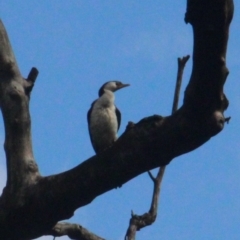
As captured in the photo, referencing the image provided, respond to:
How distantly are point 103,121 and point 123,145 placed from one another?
430 centimetres

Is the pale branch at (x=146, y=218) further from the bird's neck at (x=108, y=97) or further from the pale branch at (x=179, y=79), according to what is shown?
the bird's neck at (x=108, y=97)

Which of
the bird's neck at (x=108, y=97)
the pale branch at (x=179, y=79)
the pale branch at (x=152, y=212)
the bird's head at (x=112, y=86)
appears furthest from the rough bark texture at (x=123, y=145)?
the bird's head at (x=112, y=86)

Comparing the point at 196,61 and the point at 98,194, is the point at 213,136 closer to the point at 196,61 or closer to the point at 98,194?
the point at 196,61

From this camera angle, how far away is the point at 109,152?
10.3 feet

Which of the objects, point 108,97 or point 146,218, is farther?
point 108,97

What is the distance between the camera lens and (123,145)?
3.12 m

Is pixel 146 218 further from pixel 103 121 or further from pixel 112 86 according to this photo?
pixel 112 86

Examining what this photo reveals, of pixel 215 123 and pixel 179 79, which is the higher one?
pixel 179 79

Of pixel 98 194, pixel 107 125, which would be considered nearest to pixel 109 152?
pixel 98 194

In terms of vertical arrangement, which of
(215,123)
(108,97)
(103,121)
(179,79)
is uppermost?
(108,97)

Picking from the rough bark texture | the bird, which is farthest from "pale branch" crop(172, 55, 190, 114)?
the bird

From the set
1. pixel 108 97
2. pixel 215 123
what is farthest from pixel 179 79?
pixel 108 97

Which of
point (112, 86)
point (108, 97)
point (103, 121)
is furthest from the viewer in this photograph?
point (112, 86)

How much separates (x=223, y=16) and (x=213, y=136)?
50cm
